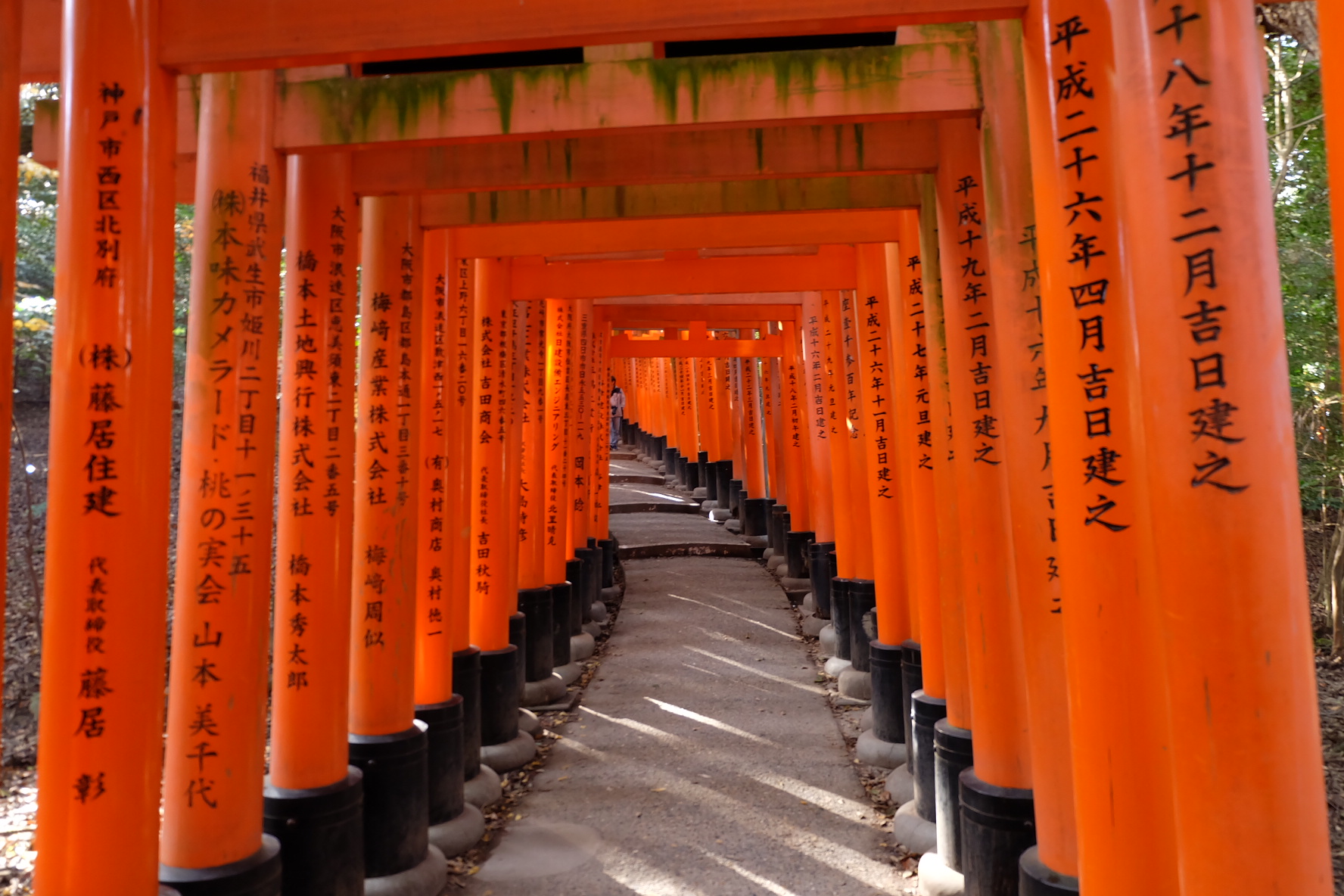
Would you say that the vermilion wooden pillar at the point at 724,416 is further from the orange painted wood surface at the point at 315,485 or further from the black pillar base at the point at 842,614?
the orange painted wood surface at the point at 315,485

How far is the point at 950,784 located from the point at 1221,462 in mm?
2626

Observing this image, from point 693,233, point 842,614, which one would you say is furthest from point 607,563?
point 693,233

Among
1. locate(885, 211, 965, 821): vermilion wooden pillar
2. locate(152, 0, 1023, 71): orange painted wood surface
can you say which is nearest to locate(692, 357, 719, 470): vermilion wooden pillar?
locate(885, 211, 965, 821): vermilion wooden pillar

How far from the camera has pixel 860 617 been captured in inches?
304

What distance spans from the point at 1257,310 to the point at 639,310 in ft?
36.5

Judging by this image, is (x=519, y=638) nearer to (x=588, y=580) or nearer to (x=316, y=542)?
(x=588, y=580)

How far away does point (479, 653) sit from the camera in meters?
5.81

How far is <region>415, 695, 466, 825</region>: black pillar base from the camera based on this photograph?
192 inches

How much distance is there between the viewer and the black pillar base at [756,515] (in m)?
14.9

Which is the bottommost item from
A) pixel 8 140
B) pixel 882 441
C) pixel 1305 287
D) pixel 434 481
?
pixel 434 481

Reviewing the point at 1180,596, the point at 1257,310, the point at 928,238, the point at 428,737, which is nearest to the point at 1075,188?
the point at 1257,310

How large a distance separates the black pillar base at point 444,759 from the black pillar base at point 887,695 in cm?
270

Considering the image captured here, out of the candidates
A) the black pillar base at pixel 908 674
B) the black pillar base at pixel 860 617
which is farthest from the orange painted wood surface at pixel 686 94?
the black pillar base at pixel 860 617

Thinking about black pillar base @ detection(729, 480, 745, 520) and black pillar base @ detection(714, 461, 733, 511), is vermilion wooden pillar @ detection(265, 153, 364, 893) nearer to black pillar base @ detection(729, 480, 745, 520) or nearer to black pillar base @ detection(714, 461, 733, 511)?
black pillar base @ detection(729, 480, 745, 520)
